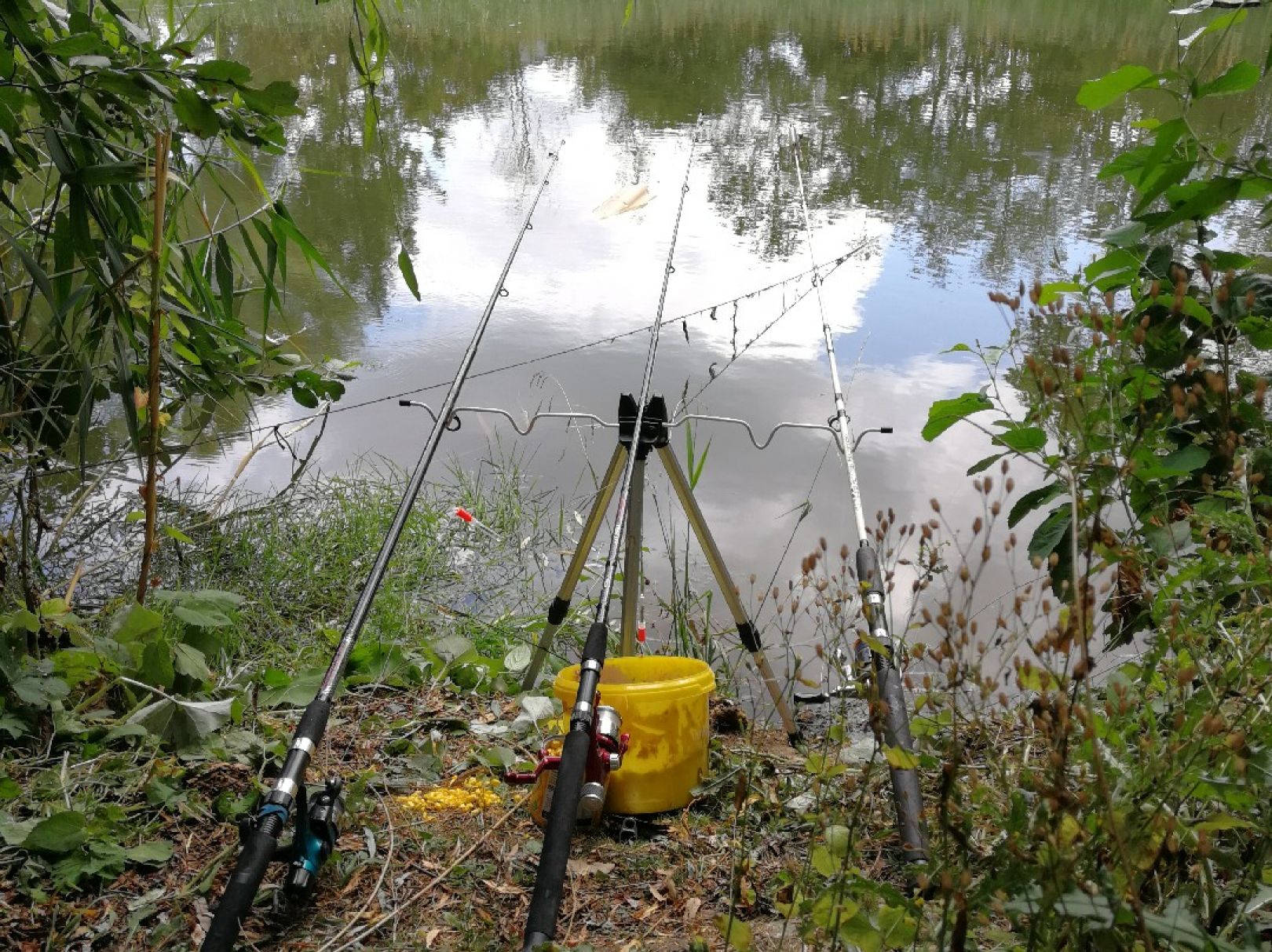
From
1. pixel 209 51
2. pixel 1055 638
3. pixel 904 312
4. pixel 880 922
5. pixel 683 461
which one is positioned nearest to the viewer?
pixel 1055 638

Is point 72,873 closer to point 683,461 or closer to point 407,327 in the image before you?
point 683,461

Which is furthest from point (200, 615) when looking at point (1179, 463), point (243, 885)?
point (1179, 463)

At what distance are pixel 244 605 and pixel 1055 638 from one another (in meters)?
2.56

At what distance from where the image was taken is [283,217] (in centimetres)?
246

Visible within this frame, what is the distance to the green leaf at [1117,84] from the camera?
5.95ft

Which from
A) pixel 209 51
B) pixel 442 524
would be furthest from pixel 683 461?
pixel 209 51

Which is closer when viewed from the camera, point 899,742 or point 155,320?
point 899,742

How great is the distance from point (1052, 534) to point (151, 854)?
64.2 inches

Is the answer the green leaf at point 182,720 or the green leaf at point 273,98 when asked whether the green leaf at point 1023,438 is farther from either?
the green leaf at point 182,720

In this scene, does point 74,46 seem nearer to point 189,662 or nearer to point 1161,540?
point 189,662

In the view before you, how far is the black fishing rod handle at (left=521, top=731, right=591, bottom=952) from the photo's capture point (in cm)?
125

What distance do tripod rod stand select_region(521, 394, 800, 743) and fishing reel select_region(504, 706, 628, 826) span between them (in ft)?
1.48

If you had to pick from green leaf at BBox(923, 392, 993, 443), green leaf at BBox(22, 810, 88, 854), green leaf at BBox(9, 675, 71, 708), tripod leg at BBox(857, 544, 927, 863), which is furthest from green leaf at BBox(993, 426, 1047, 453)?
green leaf at BBox(9, 675, 71, 708)

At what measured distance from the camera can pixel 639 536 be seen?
8.36 ft
